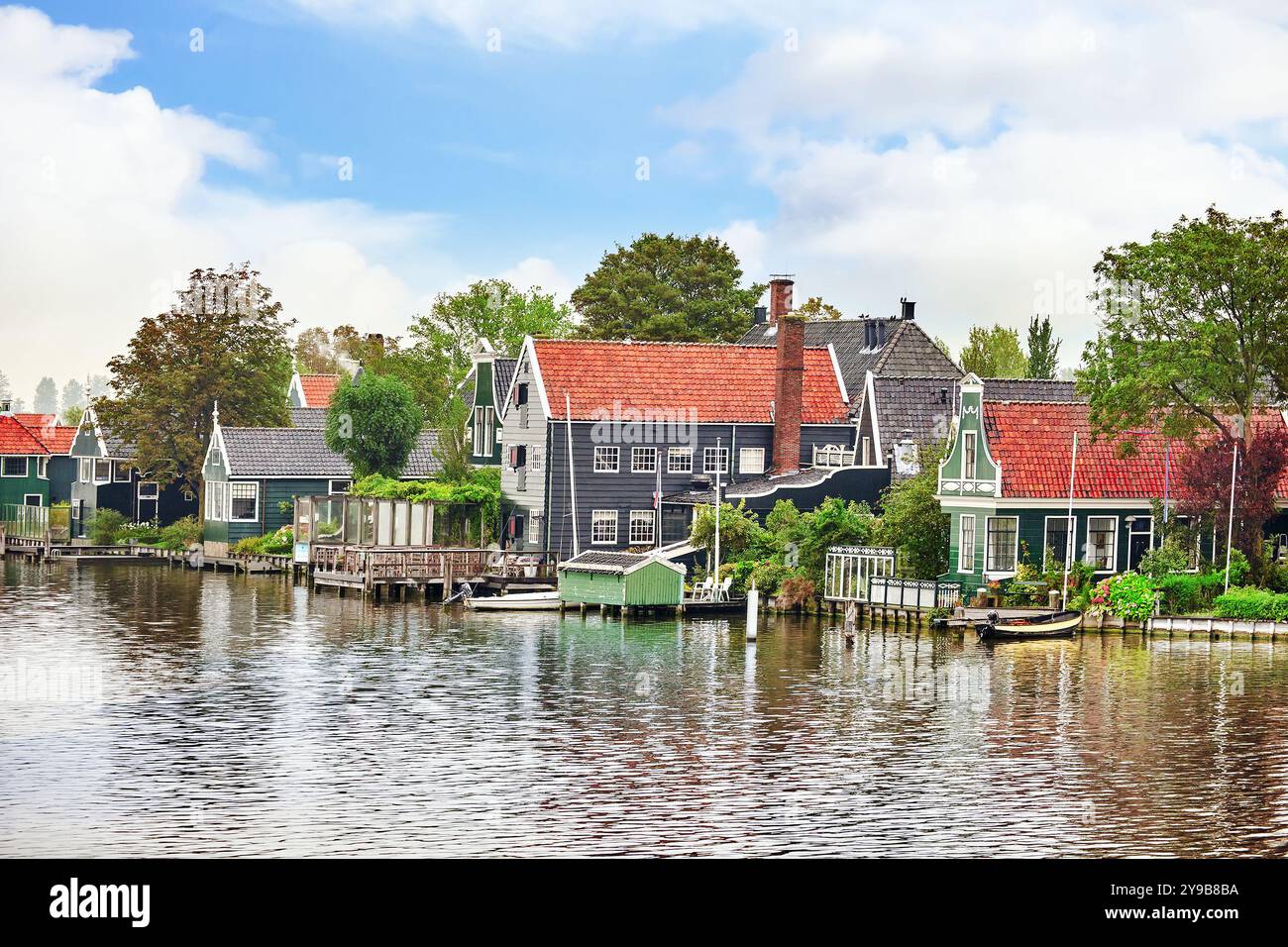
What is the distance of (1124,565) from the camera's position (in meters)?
70.1

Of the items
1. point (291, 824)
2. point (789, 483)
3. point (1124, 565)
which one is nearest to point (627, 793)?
point (291, 824)

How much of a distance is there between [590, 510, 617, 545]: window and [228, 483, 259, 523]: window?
85.2 feet

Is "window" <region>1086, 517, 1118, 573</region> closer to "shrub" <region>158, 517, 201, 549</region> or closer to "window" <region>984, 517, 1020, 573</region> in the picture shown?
"window" <region>984, 517, 1020, 573</region>

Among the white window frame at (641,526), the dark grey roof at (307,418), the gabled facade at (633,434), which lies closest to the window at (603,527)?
the gabled facade at (633,434)

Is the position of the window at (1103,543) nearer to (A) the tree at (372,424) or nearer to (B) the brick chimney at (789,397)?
(B) the brick chimney at (789,397)

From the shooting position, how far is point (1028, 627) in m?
64.3

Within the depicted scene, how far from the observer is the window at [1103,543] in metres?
69.8

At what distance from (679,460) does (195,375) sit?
37.7m

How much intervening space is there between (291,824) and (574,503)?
157 feet

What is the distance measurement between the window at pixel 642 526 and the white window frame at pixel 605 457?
2290mm

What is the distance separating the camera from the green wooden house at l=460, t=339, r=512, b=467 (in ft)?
289

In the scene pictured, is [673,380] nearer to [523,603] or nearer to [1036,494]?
[523,603]

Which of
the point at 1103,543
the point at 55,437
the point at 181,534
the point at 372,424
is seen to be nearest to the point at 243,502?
the point at 372,424
